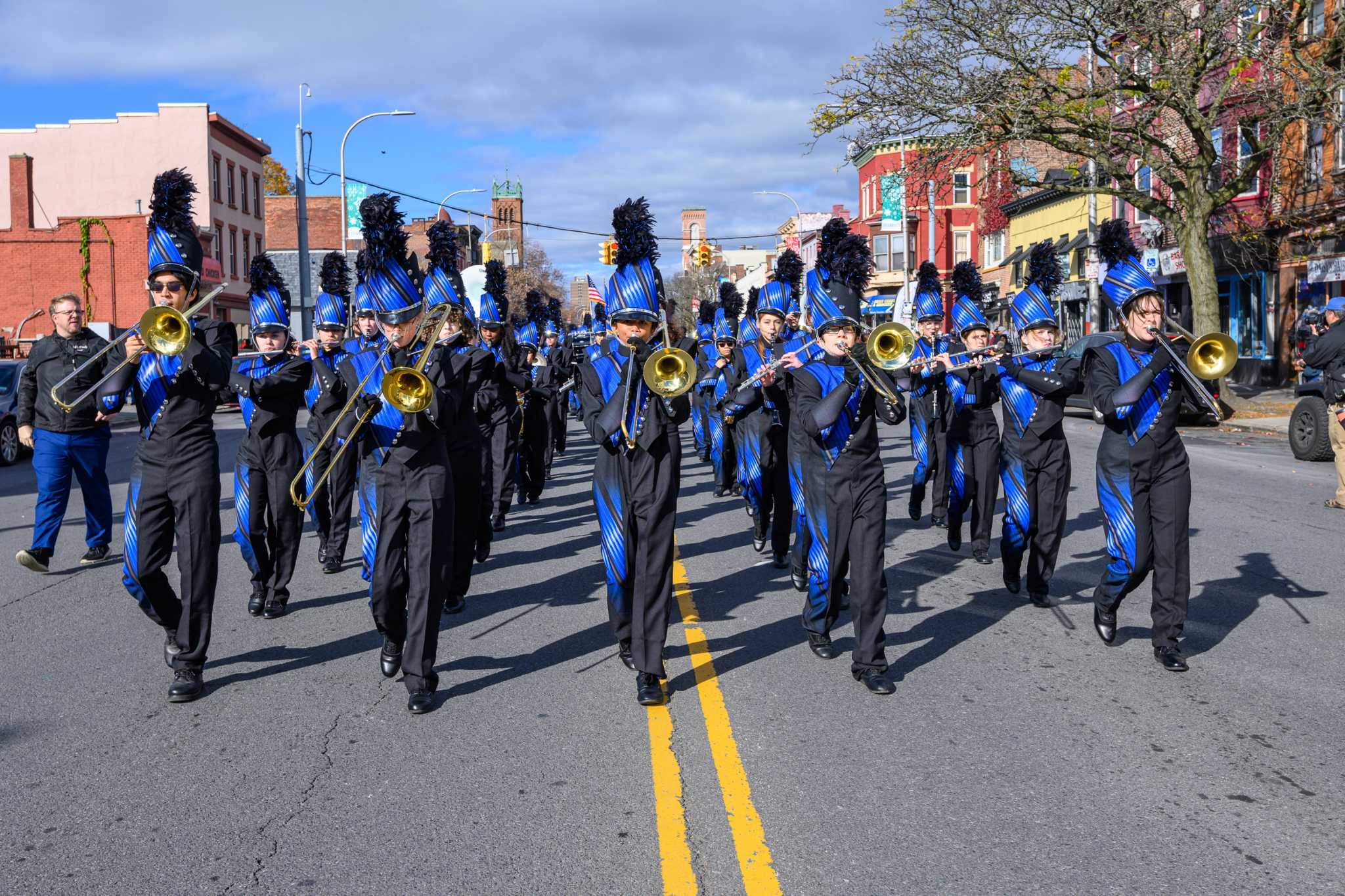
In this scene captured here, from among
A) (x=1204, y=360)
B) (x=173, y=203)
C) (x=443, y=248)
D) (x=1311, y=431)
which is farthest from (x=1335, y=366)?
(x=173, y=203)

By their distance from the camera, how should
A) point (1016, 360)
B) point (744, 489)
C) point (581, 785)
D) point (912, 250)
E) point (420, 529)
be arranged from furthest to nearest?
point (912, 250) < point (744, 489) < point (1016, 360) < point (420, 529) < point (581, 785)

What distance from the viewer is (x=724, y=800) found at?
177 inches

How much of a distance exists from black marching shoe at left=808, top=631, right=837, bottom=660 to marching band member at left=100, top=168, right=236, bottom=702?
10.1 ft

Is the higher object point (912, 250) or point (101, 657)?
point (912, 250)

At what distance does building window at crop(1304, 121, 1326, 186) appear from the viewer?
2789cm

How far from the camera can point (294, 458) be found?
25.9 ft

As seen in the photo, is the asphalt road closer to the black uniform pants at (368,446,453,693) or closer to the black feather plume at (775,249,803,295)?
the black uniform pants at (368,446,453,693)

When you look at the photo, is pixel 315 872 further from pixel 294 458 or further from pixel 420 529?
pixel 294 458

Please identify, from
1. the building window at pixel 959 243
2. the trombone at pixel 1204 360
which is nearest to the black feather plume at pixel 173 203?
the trombone at pixel 1204 360

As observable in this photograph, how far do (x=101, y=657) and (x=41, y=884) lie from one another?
3.04 m

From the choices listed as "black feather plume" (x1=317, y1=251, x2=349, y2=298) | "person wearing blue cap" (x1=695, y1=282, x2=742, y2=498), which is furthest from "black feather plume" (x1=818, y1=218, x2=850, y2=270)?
"black feather plume" (x1=317, y1=251, x2=349, y2=298)

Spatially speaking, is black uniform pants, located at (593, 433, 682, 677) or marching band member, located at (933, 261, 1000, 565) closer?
black uniform pants, located at (593, 433, 682, 677)

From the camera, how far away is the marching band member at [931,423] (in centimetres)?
1056

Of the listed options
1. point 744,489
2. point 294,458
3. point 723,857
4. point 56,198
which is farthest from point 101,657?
point 56,198
